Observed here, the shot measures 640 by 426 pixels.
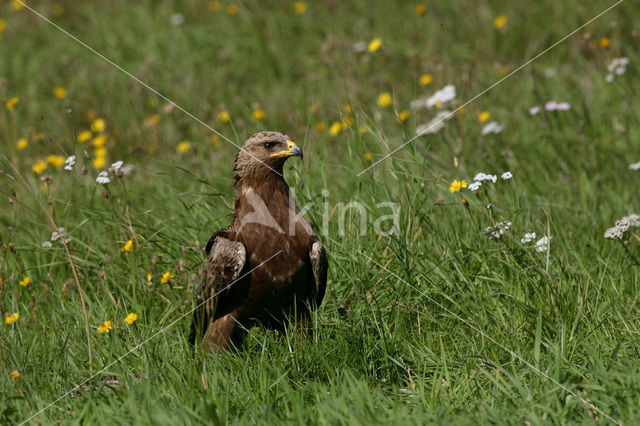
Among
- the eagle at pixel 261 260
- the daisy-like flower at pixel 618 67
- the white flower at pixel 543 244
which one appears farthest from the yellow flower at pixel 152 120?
the white flower at pixel 543 244

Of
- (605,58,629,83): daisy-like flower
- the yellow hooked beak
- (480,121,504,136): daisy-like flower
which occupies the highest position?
the yellow hooked beak

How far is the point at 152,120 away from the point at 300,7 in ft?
8.48

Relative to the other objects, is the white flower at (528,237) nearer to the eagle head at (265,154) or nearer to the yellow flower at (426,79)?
the eagle head at (265,154)

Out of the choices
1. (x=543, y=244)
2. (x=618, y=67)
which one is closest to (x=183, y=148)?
(x=543, y=244)

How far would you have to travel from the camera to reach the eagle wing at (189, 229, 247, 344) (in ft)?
11.9

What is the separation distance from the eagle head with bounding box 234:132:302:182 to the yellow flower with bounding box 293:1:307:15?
487cm

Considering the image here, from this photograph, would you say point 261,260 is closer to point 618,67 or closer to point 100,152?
point 100,152

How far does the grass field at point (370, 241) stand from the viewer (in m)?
3.11

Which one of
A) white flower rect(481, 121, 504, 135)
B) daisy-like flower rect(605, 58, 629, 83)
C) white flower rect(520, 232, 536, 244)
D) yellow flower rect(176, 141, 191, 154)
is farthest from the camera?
yellow flower rect(176, 141, 191, 154)

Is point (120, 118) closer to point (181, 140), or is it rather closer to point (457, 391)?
point (181, 140)

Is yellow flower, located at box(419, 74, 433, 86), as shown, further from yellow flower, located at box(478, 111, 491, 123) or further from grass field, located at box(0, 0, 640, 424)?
yellow flower, located at box(478, 111, 491, 123)

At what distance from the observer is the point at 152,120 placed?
22.0ft

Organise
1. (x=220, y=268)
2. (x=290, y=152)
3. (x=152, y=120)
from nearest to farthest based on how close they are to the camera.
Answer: (x=220, y=268)
(x=290, y=152)
(x=152, y=120)

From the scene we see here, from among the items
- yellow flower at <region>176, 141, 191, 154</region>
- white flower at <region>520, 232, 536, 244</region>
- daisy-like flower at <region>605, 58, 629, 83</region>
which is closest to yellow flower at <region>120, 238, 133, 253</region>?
yellow flower at <region>176, 141, 191, 154</region>
